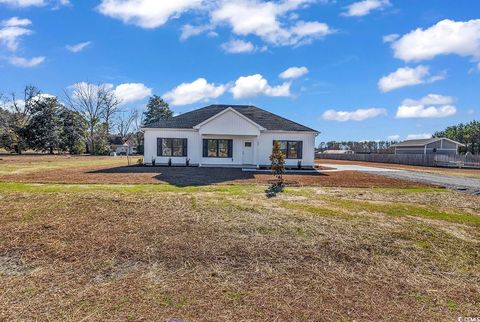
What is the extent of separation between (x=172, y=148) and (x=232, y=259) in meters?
19.6

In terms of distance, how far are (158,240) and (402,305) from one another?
4.15 m

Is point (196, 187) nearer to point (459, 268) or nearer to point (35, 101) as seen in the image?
point (459, 268)

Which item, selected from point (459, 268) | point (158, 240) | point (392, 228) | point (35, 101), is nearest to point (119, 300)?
point (158, 240)

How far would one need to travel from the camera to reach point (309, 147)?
24594mm

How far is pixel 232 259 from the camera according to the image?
5.23 m


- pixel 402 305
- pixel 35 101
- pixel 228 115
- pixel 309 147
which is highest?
pixel 35 101

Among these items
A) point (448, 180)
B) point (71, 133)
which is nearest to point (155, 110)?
point (71, 133)

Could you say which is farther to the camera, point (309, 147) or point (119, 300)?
point (309, 147)

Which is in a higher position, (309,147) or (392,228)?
(309,147)

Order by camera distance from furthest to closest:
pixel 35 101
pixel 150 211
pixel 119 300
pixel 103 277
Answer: pixel 35 101, pixel 150 211, pixel 103 277, pixel 119 300

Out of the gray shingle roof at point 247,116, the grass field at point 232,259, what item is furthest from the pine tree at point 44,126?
the grass field at point 232,259

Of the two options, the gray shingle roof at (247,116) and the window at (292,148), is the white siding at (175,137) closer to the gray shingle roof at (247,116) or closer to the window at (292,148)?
the gray shingle roof at (247,116)

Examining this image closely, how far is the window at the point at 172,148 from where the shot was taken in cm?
2383

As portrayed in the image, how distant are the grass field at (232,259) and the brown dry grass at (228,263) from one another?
0.9 inches
